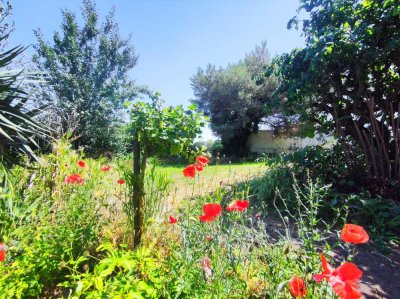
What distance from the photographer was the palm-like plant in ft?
8.13

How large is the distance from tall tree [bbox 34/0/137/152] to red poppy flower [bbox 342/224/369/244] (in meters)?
11.3

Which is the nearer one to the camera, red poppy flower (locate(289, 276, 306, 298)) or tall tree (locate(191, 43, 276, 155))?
red poppy flower (locate(289, 276, 306, 298))

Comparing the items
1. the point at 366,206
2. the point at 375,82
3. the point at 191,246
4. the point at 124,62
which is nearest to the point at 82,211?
the point at 191,246

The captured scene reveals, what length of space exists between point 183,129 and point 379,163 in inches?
154

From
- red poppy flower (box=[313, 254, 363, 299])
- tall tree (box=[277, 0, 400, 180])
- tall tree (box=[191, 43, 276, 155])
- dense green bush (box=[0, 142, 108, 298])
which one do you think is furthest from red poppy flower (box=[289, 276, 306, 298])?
tall tree (box=[191, 43, 276, 155])

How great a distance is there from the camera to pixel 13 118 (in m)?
2.67

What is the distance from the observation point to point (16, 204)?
232 cm

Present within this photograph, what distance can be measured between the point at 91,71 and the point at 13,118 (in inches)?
444

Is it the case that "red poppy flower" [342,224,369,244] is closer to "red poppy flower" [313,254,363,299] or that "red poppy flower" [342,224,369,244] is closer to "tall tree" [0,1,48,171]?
"red poppy flower" [313,254,363,299]

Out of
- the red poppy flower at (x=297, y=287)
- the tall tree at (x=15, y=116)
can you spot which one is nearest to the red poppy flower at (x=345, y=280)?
the red poppy flower at (x=297, y=287)

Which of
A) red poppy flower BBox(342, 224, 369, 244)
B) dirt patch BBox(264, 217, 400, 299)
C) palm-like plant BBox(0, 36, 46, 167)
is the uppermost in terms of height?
palm-like plant BBox(0, 36, 46, 167)

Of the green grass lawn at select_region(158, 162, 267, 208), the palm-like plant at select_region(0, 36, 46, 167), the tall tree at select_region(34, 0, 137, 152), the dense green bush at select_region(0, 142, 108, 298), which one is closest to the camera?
the dense green bush at select_region(0, 142, 108, 298)

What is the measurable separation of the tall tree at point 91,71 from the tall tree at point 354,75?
9.21 metres

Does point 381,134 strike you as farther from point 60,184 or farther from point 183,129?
point 60,184
